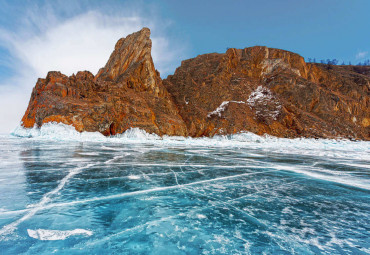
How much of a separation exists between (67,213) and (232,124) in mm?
35612

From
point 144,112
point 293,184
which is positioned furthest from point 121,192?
point 144,112

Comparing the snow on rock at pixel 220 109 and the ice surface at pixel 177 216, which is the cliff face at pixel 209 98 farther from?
the ice surface at pixel 177 216

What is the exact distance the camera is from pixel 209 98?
42.9m

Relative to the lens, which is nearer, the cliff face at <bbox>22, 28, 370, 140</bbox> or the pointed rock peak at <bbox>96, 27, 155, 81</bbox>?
the cliff face at <bbox>22, 28, 370, 140</bbox>

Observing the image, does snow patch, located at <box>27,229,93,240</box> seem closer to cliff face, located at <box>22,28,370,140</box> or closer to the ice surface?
the ice surface

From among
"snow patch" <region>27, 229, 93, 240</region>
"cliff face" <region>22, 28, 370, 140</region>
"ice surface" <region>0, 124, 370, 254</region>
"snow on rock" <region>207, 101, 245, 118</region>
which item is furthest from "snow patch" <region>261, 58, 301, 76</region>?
"snow patch" <region>27, 229, 93, 240</region>

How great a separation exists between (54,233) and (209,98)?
42219 millimetres

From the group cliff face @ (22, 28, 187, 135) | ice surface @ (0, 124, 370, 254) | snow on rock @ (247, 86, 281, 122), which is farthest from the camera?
snow on rock @ (247, 86, 281, 122)

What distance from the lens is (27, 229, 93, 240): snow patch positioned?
6.74 ft

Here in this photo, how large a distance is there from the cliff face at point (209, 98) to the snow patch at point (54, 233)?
27337mm

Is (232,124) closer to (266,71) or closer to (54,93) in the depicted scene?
(266,71)

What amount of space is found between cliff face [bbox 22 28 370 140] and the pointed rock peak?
0.23 metres

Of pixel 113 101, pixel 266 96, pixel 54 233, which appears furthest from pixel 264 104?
pixel 54 233

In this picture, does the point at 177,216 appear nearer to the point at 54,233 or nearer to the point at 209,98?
the point at 54,233
